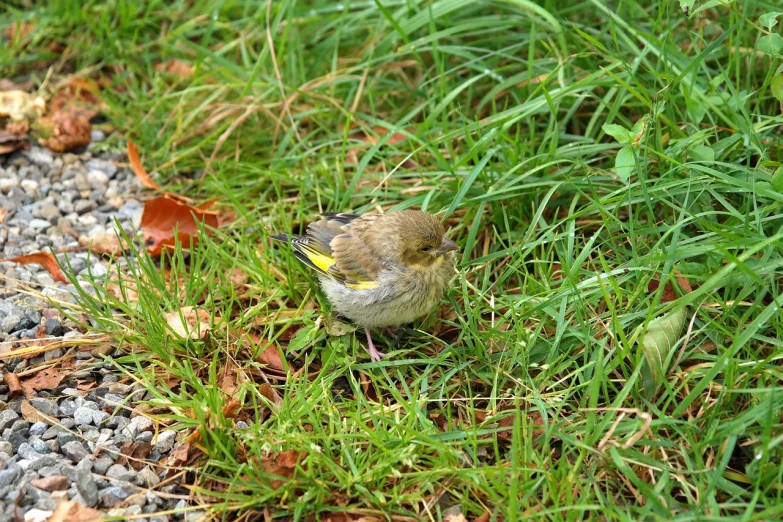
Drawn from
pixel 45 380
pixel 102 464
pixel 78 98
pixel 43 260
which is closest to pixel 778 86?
pixel 102 464

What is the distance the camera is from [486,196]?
14.8ft

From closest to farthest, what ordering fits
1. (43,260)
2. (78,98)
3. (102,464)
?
(102,464), (43,260), (78,98)

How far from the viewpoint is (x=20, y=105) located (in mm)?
5855

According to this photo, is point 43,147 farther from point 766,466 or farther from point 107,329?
point 766,466

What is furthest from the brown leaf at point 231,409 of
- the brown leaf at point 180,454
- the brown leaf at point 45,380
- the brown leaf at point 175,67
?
the brown leaf at point 175,67

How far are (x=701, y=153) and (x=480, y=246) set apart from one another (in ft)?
4.33

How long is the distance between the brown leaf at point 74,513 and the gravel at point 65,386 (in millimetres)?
47

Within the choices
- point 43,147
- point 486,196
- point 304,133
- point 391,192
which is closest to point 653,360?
point 486,196

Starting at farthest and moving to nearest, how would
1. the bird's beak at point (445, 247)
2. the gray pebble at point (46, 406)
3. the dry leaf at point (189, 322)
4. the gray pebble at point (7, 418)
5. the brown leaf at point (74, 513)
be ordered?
the bird's beak at point (445, 247)
the dry leaf at point (189, 322)
the gray pebble at point (46, 406)
the gray pebble at point (7, 418)
the brown leaf at point (74, 513)

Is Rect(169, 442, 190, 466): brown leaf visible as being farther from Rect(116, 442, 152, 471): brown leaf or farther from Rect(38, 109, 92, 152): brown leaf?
Rect(38, 109, 92, 152): brown leaf

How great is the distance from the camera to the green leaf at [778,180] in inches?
149

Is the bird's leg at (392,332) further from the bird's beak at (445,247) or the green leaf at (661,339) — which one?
the green leaf at (661,339)

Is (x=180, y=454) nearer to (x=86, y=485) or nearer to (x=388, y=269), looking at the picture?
(x=86, y=485)

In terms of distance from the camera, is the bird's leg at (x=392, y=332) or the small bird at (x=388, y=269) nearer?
the small bird at (x=388, y=269)
